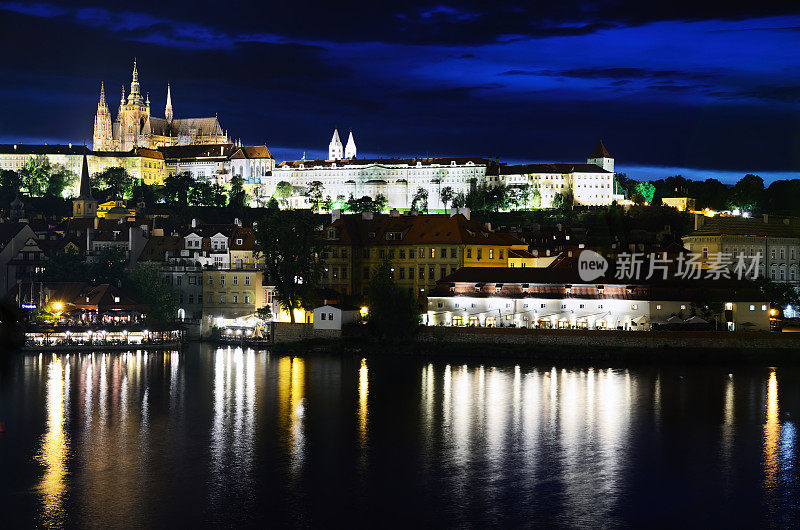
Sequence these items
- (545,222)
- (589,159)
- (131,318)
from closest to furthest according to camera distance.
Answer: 1. (131,318)
2. (545,222)
3. (589,159)

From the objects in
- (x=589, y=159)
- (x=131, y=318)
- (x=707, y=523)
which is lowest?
(x=707, y=523)

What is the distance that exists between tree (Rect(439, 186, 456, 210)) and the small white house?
255ft

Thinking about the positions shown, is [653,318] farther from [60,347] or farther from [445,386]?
[60,347]

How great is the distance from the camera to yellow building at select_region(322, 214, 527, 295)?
48.9 metres

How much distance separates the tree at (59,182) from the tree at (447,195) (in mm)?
41494

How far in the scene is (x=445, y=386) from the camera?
3406 cm

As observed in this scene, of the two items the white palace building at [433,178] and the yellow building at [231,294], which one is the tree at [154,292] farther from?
the white palace building at [433,178]

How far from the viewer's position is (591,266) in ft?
149

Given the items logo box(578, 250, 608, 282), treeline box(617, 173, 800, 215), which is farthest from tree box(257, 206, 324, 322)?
treeline box(617, 173, 800, 215)

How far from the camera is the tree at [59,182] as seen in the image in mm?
121938

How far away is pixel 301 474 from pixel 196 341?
25.9 metres

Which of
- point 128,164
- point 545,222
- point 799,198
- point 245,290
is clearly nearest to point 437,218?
point 245,290

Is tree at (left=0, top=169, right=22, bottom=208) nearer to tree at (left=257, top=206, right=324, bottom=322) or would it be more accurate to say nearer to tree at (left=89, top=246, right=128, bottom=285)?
tree at (left=89, top=246, right=128, bottom=285)

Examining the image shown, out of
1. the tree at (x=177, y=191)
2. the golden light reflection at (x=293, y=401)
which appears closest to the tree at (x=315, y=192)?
the tree at (x=177, y=191)
